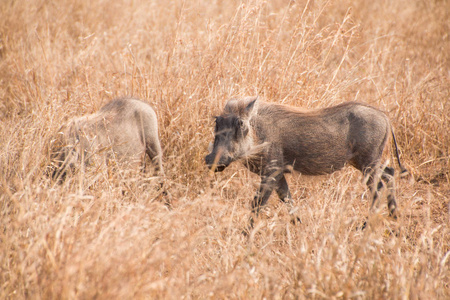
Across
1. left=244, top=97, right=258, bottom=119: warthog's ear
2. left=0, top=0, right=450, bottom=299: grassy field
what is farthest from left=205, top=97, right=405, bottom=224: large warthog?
left=0, top=0, right=450, bottom=299: grassy field

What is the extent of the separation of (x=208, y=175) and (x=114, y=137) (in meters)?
0.84

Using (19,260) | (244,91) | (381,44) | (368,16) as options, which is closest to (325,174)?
(244,91)

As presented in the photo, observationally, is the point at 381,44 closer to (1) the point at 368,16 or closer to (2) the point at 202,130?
(1) the point at 368,16

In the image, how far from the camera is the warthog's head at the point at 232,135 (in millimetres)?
3197

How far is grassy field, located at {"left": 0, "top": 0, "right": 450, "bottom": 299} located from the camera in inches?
82.7

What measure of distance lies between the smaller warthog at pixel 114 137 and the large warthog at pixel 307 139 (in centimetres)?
81

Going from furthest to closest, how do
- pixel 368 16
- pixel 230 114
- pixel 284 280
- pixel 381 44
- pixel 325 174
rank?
pixel 368 16 < pixel 381 44 < pixel 325 174 < pixel 230 114 < pixel 284 280

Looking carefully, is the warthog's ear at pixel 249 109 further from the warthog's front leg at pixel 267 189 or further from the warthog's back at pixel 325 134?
the warthog's front leg at pixel 267 189

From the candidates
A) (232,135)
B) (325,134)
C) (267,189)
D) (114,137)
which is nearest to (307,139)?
(325,134)

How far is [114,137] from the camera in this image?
363cm

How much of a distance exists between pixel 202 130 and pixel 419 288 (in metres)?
2.43

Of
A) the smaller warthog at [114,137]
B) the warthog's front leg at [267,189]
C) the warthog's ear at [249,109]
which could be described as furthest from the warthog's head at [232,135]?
the smaller warthog at [114,137]

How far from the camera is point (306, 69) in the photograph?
4.49 m

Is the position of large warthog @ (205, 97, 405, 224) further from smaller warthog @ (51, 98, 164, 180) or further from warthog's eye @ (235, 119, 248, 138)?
smaller warthog @ (51, 98, 164, 180)
